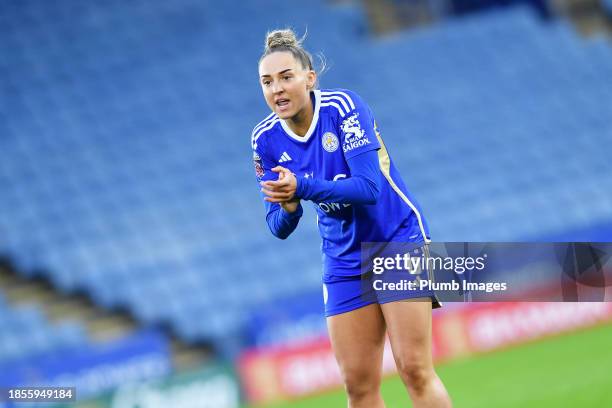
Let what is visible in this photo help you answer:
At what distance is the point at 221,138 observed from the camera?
14.4m

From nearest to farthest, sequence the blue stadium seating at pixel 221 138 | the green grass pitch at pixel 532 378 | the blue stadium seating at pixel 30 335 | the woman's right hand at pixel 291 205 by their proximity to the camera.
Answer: the woman's right hand at pixel 291 205, the green grass pitch at pixel 532 378, the blue stadium seating at pixel 30 335, the blue stadium seating at pixel 221 138

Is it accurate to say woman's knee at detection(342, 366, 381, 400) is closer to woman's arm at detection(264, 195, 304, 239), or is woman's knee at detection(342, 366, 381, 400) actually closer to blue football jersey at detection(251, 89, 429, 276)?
blue football jersey at detection(251, 89, 429, 276)

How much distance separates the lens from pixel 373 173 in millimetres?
4254

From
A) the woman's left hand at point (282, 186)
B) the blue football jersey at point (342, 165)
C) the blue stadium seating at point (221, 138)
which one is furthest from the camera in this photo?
the blue stadium seating at point (221, 138)

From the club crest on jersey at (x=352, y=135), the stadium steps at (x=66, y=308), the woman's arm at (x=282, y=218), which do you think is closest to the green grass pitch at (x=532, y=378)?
the woman's arm at (x=282, y=218)

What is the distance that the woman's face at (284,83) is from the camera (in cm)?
432

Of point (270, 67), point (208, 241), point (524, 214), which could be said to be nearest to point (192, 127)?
point (208, 241)

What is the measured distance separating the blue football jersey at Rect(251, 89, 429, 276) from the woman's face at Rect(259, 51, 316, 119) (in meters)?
0.14

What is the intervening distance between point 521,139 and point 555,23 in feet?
10.4

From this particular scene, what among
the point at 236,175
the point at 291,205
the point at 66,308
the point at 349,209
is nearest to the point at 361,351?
the point at 349,209

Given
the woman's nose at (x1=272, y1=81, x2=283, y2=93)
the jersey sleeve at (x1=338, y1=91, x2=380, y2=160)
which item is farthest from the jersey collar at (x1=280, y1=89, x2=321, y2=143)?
the woman's nose at (x1=272, y1=81, x2=283, y2=93)

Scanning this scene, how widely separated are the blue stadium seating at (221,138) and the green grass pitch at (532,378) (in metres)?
2.49

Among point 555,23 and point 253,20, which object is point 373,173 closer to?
point 253,20

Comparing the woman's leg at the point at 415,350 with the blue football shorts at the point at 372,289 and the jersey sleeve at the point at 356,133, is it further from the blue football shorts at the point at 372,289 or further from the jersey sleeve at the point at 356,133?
the jersey sleeve at the point at 356,133
